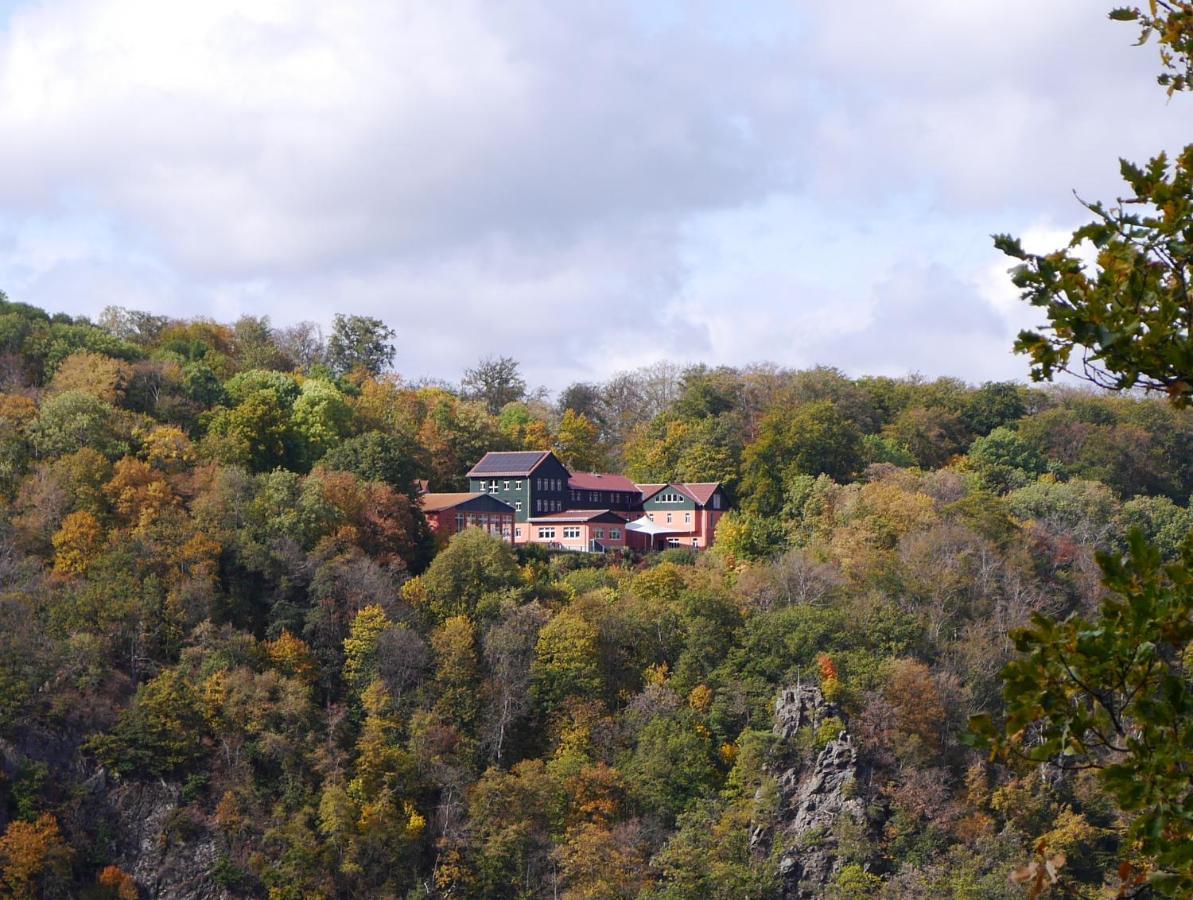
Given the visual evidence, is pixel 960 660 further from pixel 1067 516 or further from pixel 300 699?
pixel 300 699

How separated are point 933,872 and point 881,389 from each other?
31300 millimetres

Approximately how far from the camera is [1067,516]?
46031mm

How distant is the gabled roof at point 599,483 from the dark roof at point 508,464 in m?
1.40

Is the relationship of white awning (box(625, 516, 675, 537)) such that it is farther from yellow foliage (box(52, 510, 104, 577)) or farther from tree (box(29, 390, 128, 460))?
yellow foliage (box(52, 510, 104, 577))

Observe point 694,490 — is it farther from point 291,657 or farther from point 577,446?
point 291,657

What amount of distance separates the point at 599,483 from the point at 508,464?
3436 mm

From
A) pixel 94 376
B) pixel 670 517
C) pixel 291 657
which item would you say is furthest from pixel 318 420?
pixel 670 517

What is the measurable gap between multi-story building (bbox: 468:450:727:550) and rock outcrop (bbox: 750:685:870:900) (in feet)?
37.8

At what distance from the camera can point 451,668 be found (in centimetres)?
3534

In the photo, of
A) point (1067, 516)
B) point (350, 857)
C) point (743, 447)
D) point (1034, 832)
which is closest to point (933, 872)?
point (1034, 832)

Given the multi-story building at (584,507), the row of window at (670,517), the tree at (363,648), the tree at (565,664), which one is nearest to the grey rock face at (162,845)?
the tree at (363,648)

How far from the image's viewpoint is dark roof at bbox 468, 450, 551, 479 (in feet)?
153

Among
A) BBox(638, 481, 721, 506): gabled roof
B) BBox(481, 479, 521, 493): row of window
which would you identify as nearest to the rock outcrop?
BBox(638, 481, 721, 506): gabled roof

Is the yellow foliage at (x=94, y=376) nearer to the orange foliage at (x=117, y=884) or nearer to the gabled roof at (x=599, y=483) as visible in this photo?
the gabled roof at (x=599, y=483)
